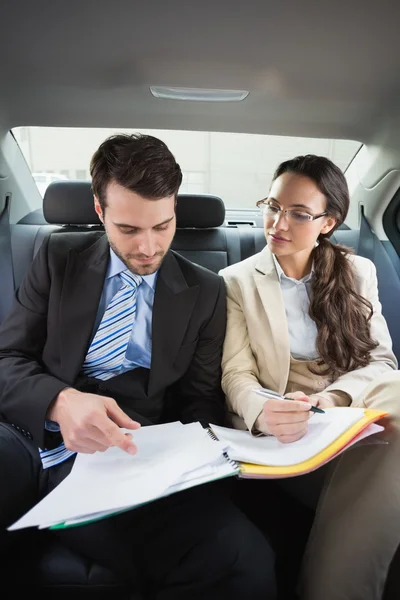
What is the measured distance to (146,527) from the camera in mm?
1104

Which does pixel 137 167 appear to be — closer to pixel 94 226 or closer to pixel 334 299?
pixel 334 299

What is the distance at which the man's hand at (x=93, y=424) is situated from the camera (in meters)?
0.98

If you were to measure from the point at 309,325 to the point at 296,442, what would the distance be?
569 millimetres

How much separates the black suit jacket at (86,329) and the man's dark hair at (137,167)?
0.21 meters

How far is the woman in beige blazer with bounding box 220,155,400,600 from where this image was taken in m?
1.15

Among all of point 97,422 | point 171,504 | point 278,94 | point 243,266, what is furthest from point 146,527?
point 278,94

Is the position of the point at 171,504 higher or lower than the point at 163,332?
lower

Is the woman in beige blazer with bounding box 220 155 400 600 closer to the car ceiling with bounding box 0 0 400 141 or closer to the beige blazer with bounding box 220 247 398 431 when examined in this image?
the beige blazer with bounding box 220 247 398 431

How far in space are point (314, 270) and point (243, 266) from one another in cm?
24

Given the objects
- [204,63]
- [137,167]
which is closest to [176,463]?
[137,167]

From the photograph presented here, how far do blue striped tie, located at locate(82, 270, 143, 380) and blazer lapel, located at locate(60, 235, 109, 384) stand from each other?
0.11ft

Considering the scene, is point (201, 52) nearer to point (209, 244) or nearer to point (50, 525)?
point (209, 244)

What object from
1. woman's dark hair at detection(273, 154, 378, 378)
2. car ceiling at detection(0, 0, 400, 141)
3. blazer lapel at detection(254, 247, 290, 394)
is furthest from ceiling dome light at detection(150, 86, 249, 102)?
blazer lapel at detection(254, 247, 290, 394)

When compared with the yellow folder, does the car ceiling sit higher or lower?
higher
